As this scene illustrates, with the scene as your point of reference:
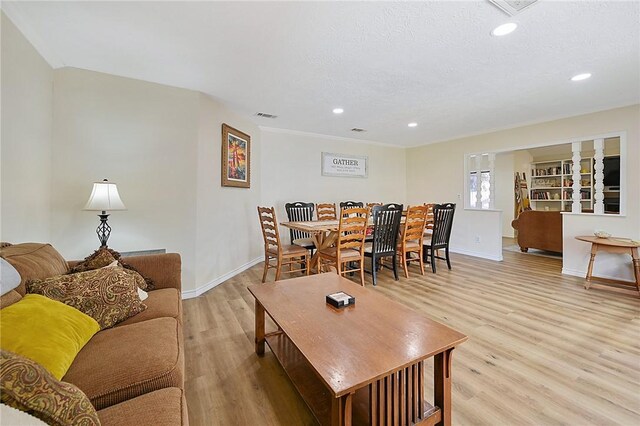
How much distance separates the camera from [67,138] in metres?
2.46

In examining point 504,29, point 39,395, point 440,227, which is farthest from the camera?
point 440,227

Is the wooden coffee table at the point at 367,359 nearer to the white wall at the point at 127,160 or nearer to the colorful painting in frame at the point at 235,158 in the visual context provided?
the white wall at the point at 127,160

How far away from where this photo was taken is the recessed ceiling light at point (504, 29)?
1854 mm

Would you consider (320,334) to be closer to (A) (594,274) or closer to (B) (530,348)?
(B) (530,348)

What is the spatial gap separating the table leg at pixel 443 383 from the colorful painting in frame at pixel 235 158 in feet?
10.0

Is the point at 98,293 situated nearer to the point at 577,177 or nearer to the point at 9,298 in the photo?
the point at 9,298

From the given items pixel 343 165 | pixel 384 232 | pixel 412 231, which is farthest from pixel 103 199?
pixel 343 165

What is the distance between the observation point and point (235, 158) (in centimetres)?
376

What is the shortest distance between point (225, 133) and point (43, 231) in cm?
202

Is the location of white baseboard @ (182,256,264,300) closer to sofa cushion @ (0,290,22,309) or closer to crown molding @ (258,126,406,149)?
sofa cushion @ (0,290,22,309)

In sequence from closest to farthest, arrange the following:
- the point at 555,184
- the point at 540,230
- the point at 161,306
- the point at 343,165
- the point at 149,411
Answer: the point at 149,411 < the point at 161,306 < the point at 540,230 < the point at 343,165 < the point at 555,184

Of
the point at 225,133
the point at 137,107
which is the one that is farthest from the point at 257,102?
the point at 137,107

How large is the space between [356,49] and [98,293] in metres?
2.37

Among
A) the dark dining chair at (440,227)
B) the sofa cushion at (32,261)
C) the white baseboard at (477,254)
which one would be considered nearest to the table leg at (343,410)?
the sofa cushion at (32,261)
